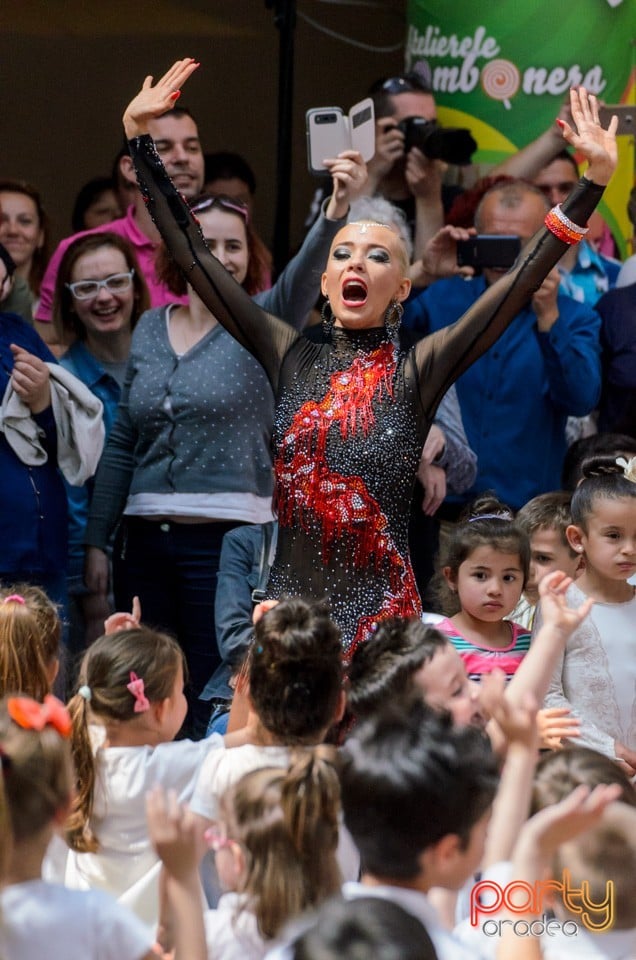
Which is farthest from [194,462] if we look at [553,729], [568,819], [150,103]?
[568,819]

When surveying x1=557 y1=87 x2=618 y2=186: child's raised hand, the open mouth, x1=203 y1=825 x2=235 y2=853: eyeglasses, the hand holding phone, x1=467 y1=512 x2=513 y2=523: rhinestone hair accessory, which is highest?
x1=557 y1=87 x2=618 y2=186: child's raised hand

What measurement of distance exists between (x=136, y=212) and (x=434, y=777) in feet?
9.61

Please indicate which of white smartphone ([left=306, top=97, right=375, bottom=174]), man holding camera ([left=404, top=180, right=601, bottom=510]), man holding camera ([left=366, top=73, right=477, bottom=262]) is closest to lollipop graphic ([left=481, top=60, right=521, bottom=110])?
man holding camera ([left=366, top=73, right=477, bottom=262])

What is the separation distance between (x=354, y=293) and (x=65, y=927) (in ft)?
4.80

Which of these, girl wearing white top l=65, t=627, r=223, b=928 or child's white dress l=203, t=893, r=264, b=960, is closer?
child's white dress l=203, t=893, r=264, b=960

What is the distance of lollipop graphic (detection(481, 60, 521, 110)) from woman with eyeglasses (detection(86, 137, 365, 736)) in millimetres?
1194

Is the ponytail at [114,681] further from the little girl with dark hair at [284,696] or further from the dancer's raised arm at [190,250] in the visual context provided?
the dancer's raised arm at [190,250]

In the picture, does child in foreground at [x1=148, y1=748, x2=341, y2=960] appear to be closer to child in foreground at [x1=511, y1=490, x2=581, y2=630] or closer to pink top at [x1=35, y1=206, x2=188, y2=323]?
child in foreground at [x1=511, y1=490, x2=581, y2=630]

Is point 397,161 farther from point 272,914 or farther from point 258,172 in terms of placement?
point 272,914

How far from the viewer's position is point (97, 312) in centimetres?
419

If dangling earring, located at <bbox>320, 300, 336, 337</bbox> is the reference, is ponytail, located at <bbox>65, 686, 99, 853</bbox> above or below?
below

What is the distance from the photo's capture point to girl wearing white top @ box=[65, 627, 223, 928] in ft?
8.22

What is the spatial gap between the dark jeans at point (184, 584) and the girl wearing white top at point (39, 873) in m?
1.49

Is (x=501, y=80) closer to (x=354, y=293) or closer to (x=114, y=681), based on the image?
(x=354, y=293)
